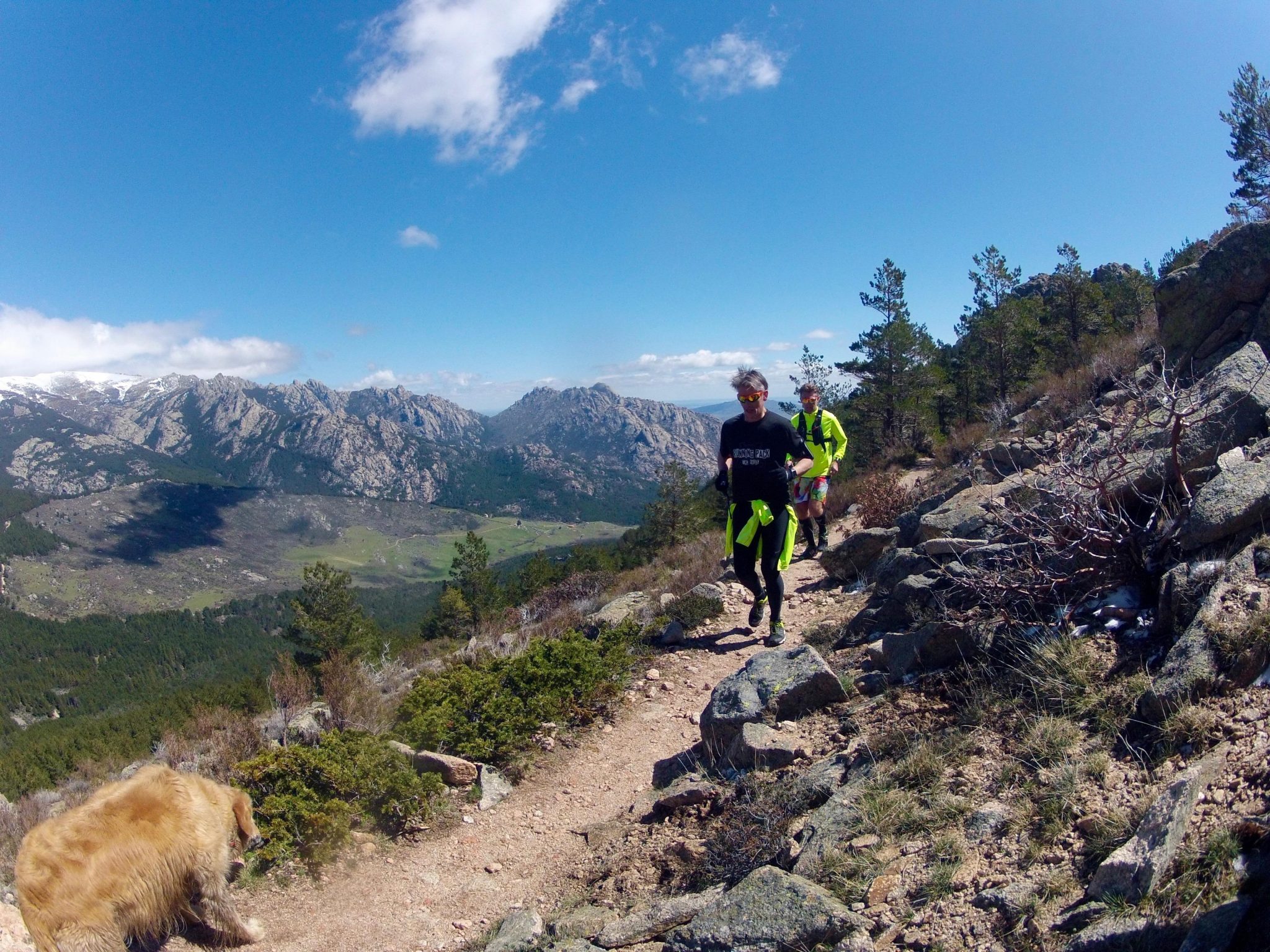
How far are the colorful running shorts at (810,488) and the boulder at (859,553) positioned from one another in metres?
0.86

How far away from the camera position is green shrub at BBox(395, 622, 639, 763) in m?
5.78

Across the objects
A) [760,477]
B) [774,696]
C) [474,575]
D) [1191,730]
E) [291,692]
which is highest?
[760,477]

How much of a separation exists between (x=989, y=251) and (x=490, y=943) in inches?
1465

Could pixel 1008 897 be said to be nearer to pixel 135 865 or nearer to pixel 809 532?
pixel 135 865

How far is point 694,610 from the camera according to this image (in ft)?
27.3

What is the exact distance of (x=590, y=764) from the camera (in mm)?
5746

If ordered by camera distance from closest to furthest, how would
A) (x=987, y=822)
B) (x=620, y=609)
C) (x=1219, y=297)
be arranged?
(x=987, y=822), (x=1219, y=297), (x=620, y=609)

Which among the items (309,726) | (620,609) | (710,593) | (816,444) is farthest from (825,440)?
(309,726)

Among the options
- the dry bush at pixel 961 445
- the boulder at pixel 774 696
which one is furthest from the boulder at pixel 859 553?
the dry bush at pixel 961 445

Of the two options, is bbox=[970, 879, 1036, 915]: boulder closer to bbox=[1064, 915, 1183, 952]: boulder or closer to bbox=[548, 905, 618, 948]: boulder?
bbox=[1064, 915, 1183, 952]: boulder

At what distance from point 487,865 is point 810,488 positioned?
6715 mm

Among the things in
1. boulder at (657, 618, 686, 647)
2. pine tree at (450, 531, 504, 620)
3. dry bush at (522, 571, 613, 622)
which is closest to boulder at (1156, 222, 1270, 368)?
boulder at (657, 618, 686, 647)

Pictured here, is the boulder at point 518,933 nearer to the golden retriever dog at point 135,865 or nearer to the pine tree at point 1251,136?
the golden retriever dog at point 135,865

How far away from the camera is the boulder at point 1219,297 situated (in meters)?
9.09
